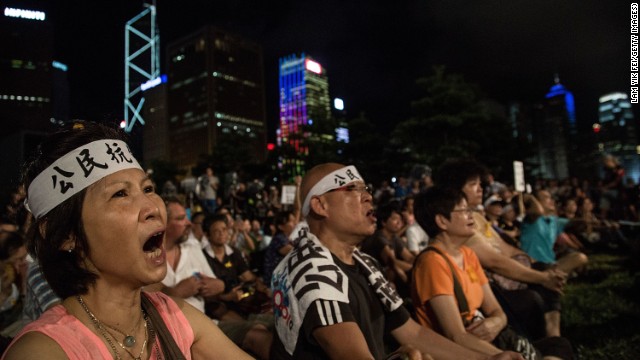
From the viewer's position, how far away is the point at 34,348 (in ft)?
4.29

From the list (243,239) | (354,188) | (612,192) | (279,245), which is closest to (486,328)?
(354,188)

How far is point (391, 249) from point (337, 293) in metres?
5.28

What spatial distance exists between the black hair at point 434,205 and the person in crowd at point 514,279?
0.66 metres

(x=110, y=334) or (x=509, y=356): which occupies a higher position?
(x=110, y=334)

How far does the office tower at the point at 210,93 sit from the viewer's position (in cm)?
9756

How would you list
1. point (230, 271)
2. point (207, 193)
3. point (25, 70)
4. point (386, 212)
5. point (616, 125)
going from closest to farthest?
point (230, 271) → point (386, 212) → point (207, 193) → point (25, 70) → point (616, 125)

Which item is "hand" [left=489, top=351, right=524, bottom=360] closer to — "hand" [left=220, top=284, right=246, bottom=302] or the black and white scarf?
the black and white scarf

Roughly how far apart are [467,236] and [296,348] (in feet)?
6.76

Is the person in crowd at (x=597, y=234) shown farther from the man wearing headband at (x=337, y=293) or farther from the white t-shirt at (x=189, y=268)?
the man wearing headband at (x=337, y=293)

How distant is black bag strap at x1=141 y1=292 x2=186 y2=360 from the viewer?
1653 mm

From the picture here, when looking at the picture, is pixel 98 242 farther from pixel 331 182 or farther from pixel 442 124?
pixel 442 124

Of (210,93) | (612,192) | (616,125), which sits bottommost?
(612,192)

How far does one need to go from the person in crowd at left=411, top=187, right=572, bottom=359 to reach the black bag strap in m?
2.17

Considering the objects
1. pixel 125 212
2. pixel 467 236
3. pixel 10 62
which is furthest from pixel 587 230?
pixel 10 62
